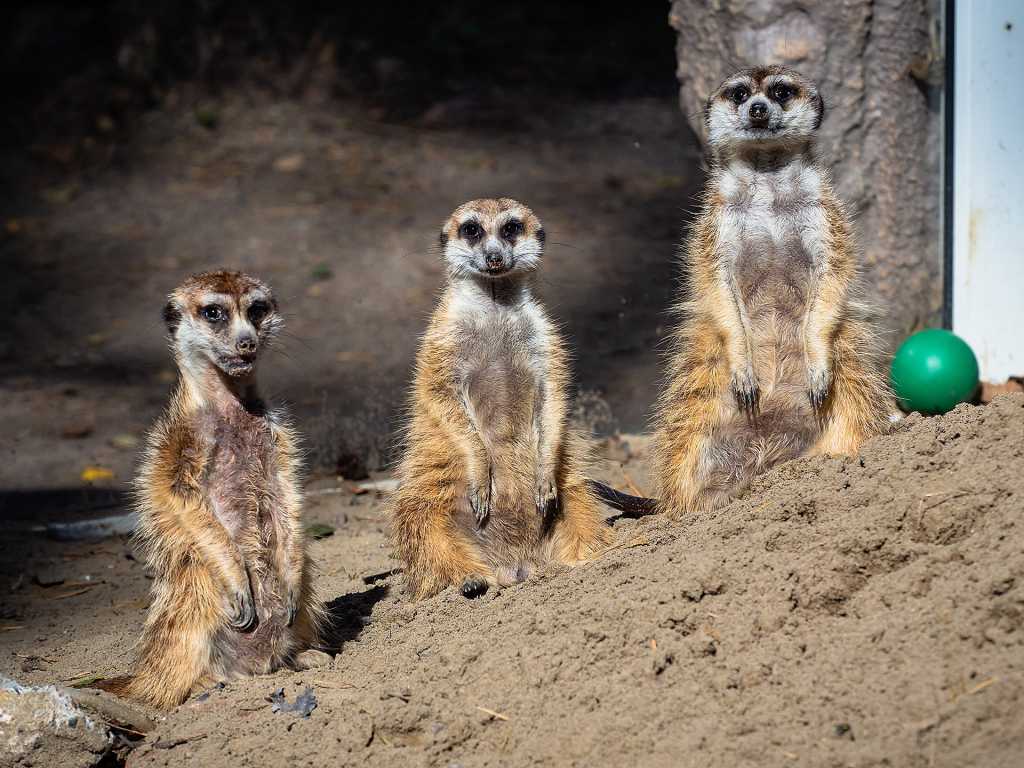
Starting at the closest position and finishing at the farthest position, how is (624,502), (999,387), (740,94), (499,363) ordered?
1. (740,94)
2. (499,363)
3. (624,502)
4. (999,387)

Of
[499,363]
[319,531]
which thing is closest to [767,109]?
[499,363]

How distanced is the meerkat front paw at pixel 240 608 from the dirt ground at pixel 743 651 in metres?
0.20

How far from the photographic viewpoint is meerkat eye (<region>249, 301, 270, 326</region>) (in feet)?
11.9

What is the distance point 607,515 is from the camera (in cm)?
474

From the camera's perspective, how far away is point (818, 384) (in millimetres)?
3951

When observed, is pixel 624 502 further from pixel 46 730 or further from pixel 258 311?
pixel 46 730

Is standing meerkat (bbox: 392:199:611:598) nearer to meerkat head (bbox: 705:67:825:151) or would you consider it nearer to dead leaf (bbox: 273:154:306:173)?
meerkat head (bbox: 705:67:825:151)

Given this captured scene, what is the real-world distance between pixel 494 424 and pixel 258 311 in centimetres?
93

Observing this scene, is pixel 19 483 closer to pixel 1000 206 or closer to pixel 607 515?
pixel 607 515

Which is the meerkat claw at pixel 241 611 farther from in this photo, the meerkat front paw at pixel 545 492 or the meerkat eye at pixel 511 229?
the meerkat eye at pixel 511 229

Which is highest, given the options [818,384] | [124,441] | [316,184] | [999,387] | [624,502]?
[316,184]

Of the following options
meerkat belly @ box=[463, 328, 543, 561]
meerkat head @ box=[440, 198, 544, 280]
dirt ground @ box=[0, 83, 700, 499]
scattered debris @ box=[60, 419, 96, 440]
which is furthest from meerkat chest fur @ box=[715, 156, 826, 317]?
scattered debris @ box=[60, 419, 96, 440]

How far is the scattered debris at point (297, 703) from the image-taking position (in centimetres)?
311

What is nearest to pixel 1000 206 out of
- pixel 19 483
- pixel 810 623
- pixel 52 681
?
pixel 810 623
